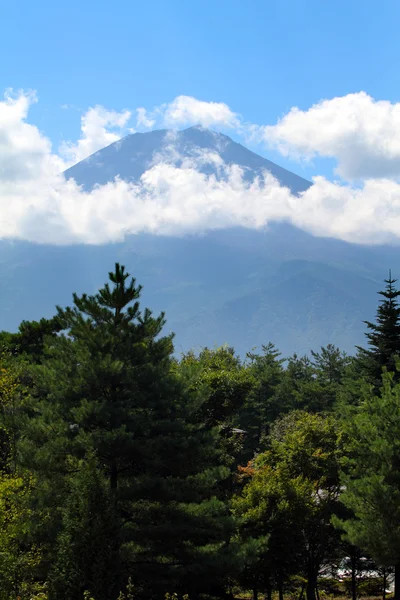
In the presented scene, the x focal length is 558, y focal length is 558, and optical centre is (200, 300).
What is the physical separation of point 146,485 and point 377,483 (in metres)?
8.69

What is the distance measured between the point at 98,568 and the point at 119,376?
637 centimetres

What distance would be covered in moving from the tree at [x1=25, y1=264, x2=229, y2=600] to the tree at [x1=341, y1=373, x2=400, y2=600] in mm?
5407

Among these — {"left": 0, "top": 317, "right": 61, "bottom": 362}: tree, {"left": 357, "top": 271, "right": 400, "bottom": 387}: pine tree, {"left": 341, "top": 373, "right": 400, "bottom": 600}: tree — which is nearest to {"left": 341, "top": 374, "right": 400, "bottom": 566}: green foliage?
{"left": 341, "top": 373, "right": 400, "bottom": 600}: tree

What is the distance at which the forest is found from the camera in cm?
1508

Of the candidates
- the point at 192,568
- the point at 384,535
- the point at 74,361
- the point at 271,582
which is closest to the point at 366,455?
the point at 384,535

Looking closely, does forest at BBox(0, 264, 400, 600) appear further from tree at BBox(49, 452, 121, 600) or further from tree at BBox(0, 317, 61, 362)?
tree at BBox(0, 317, 61, 362)

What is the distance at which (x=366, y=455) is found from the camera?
72.9ft

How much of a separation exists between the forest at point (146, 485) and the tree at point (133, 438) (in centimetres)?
5

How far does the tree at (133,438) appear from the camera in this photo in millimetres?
17455

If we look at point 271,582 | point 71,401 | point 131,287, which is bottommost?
point 271,582

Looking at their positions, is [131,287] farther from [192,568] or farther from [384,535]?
[384,535]

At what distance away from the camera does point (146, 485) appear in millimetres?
17484

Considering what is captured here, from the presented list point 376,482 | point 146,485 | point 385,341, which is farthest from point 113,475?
point 385,341

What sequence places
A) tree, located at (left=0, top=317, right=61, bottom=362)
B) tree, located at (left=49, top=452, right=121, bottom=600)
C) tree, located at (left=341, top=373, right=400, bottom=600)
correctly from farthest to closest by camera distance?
tree, located at (left=0, top=317, right=61, bottom=362) → tree, located at (left=341, top=373, right=400, bottom=600) → tree, located at (left=49, top=452, right=121, bottom=600)
